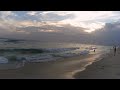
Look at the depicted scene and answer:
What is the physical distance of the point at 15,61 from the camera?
5.95 metres

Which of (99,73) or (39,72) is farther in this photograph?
(39,72)

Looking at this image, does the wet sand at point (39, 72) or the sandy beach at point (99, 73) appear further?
the sandy beach at point (99, 73)

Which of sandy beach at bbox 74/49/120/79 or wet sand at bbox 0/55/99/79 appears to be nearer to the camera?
wet sand at bbox 0/55/99/79
